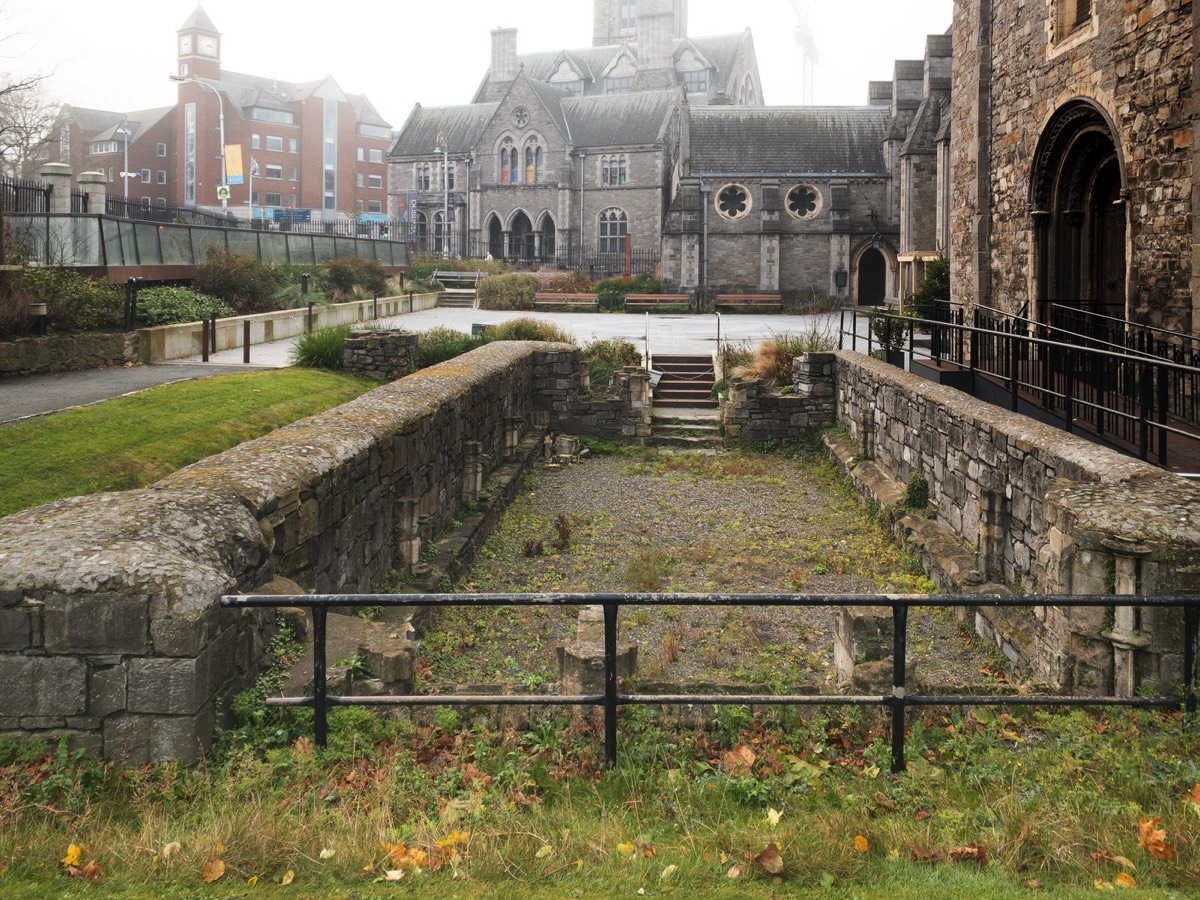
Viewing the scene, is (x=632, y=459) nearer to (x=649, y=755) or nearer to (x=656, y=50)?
(x=649, y=755)

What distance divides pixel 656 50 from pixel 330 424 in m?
70.3

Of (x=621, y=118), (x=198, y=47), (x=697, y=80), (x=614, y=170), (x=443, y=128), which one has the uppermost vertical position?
(x=198, y=47)

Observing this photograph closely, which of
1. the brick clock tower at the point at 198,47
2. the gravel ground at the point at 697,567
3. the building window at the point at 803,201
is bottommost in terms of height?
the gravel ground at the point at 697,567

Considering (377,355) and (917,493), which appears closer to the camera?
(917,493)

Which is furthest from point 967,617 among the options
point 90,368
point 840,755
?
point 90,368

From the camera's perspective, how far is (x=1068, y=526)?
692cm

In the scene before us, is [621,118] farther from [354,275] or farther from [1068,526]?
[1068,526]

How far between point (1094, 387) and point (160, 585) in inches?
363

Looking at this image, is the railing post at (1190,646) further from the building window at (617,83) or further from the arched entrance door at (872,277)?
the building window at (617,83)

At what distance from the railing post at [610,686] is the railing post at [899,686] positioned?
1.26 meters

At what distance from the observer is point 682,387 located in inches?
929

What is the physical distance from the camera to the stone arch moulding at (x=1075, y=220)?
15.2 metres

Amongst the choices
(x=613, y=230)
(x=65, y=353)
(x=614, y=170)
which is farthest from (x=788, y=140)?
(x=65, y=353)

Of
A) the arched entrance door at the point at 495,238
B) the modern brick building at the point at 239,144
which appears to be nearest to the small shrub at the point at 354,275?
the arched entrance door at the point at 495,238
